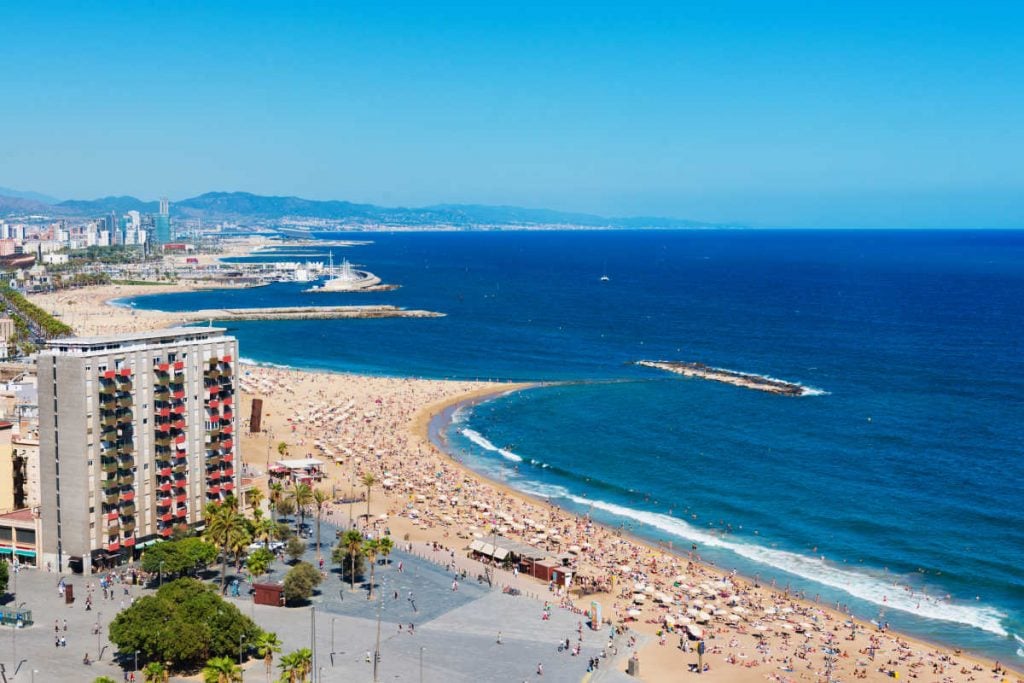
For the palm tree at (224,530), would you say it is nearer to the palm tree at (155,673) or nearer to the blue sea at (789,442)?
the palm tree at (155,673)

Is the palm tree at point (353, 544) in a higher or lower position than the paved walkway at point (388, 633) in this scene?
higher

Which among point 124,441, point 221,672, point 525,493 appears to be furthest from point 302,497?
point 221,672

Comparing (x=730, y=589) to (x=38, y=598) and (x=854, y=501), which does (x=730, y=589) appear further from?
(x=38, y=598)

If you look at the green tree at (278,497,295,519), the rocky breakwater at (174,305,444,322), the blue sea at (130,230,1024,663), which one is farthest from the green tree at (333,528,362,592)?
the rocky breakwater at (174,305,444,322)

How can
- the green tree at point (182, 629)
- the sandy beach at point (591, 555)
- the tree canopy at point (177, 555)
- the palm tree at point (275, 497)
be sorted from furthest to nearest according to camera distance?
1. the palm tree at point (275, 497)
2. the tree canopy at point (177, 555)
3. the sandy beach at point (591, 555)
4. the green tree at point (182, 629)

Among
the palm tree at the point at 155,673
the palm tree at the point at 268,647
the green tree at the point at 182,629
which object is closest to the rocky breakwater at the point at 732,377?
the green tree at the point at 182,629

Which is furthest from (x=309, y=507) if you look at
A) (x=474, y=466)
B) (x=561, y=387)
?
(x=561, y=387)
